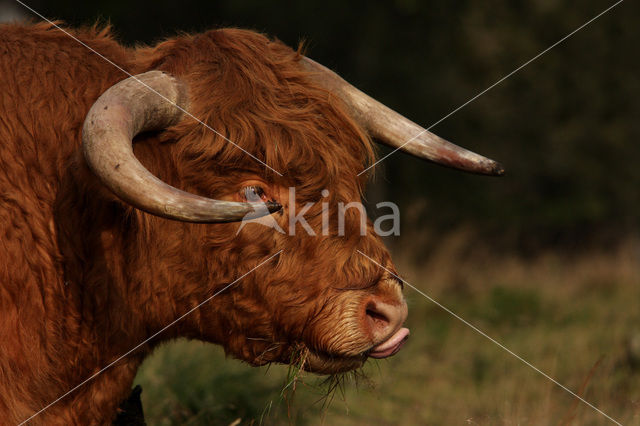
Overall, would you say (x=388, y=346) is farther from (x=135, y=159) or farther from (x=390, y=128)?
(x=135, y=159)

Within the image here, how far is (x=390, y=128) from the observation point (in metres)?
3.94

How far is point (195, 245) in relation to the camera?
3.47 m

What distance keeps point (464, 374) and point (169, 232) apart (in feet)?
14.0

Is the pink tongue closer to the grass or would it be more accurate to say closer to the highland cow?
the highland cow

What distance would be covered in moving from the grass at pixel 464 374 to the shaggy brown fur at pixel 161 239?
0.37 m

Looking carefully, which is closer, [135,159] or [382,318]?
[135,159]

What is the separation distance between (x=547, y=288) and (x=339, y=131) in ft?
23.4

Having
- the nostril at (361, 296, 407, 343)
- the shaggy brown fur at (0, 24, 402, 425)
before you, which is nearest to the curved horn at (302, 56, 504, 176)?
the shaggy brown fur at (0, 24, 402, 425)

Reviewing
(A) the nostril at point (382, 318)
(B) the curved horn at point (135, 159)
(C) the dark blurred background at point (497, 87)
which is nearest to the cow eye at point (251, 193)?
(B) the curved horn at point (135, 159)

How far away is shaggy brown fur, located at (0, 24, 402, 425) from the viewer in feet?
10.6

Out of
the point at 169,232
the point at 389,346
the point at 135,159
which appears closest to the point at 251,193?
the point at 169,232

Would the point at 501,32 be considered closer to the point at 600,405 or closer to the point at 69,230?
the point at 600,405

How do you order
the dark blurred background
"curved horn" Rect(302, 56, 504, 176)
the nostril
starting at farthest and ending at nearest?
the dark blurred background
"curved horn" Rect(302, 56, 504, 176)
the nostril

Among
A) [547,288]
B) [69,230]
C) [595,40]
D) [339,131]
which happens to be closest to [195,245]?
A: [69,230]
